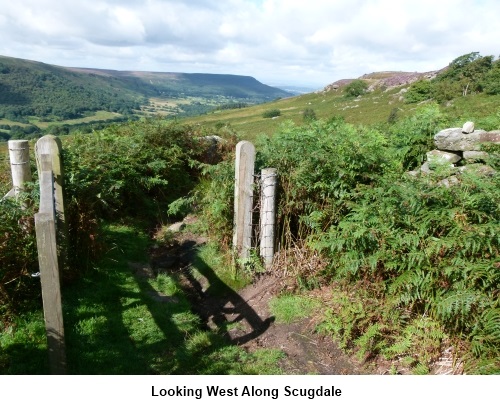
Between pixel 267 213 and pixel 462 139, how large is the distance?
4.40 meters

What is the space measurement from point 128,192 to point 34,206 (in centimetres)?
353

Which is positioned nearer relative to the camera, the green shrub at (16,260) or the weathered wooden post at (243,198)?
the green shrub at (16,260)

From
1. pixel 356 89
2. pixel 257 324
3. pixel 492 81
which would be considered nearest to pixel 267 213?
pixel 257 324

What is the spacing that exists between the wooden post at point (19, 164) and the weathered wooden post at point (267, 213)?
3.46 metres

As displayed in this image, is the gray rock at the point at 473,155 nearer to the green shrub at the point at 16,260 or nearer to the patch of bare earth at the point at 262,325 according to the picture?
the patch of bare earth at the point at 262,325

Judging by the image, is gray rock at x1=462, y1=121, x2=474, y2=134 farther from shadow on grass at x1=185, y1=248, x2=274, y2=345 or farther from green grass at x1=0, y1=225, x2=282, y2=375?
green grass at x1=0, y1=225, x2=282, y2=375

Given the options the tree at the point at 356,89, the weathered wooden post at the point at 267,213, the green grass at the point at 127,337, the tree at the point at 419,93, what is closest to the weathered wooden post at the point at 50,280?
the green grass at the point at 127,337

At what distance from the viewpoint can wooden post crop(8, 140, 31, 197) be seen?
205 inches

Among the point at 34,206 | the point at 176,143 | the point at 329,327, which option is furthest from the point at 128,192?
the point at 329,327

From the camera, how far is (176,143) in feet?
35.3

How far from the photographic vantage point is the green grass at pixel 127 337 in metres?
3.83

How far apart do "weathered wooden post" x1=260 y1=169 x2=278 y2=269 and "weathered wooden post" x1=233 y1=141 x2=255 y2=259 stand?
0.64 ft

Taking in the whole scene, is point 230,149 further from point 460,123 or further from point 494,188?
point 494,188

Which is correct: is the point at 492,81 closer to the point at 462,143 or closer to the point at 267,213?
the point at 462,143
